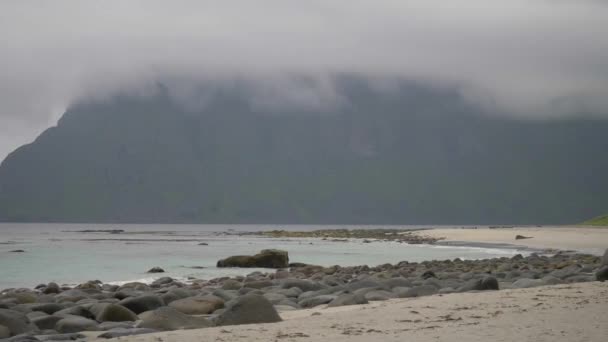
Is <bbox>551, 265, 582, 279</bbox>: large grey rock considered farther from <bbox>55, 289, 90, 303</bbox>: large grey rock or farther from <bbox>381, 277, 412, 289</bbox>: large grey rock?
<bbox>55, 289, 90, 303</bbox>: large grey rock

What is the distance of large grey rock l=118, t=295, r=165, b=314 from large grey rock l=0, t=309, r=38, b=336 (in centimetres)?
255

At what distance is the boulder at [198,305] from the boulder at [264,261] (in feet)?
65.7

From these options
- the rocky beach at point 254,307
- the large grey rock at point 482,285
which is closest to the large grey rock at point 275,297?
the rocky beach at point 254,307

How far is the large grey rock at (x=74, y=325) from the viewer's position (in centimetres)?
1212

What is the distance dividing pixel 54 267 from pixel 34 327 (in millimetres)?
24182

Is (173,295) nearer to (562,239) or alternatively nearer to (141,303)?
(141,303)

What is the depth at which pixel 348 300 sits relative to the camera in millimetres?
14195

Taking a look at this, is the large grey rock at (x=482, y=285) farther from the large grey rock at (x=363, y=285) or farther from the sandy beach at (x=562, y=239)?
the sandy beach at (x=562, y=239)

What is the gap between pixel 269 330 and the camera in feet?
34.2

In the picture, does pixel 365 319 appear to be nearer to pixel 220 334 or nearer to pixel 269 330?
pixel 269 330

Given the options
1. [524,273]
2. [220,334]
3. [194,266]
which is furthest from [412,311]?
[194,266]

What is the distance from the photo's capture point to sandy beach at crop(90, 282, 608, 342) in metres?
9.36

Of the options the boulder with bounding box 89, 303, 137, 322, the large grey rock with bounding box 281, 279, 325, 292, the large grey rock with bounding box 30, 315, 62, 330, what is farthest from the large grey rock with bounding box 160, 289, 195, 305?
the large grey rock with bounding box 30, 315, 62, 330

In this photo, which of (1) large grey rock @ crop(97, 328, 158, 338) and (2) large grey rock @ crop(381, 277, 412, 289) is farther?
(2) large grey rock @ crop(381, 277, 412, 289)
